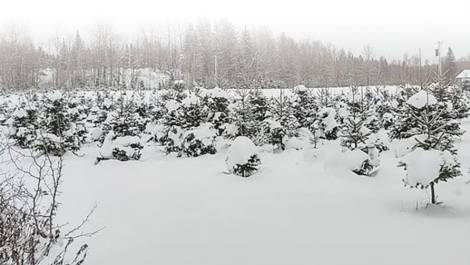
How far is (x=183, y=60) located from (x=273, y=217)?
50.5m

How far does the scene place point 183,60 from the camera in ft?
178

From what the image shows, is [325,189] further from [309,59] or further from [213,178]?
[309,59]

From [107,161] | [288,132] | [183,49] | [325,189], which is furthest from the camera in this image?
[183,49]

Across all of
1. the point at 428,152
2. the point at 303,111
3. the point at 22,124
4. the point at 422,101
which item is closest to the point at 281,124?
the point at 303,111

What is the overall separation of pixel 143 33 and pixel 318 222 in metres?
68.9

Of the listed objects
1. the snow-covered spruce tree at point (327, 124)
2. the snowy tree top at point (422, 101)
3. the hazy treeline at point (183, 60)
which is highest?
the hazy treeline at point (183, 60)

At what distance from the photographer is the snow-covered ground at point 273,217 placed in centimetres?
417

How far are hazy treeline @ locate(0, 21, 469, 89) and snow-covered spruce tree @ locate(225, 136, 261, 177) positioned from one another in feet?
123

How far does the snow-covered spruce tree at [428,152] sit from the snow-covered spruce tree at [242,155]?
2.97 metres

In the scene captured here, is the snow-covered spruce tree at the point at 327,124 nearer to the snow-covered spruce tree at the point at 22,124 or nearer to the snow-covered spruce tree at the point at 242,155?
the snow-covered spruce tree at the point at 242,155

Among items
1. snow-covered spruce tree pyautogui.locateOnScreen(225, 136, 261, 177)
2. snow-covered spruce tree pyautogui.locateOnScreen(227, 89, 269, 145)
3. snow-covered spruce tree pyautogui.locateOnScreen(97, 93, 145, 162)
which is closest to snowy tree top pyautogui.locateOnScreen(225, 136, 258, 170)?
snow-covered spruce tree pyautogui.locateOnScreen(225, 136, 261, 177)

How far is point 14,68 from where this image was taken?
49344 millimetres

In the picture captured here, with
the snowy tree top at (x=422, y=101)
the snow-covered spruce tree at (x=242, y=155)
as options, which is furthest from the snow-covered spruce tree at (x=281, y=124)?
the snowy tree top at (x=422, y=101)

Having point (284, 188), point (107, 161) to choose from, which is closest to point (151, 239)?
point (284, 188)
